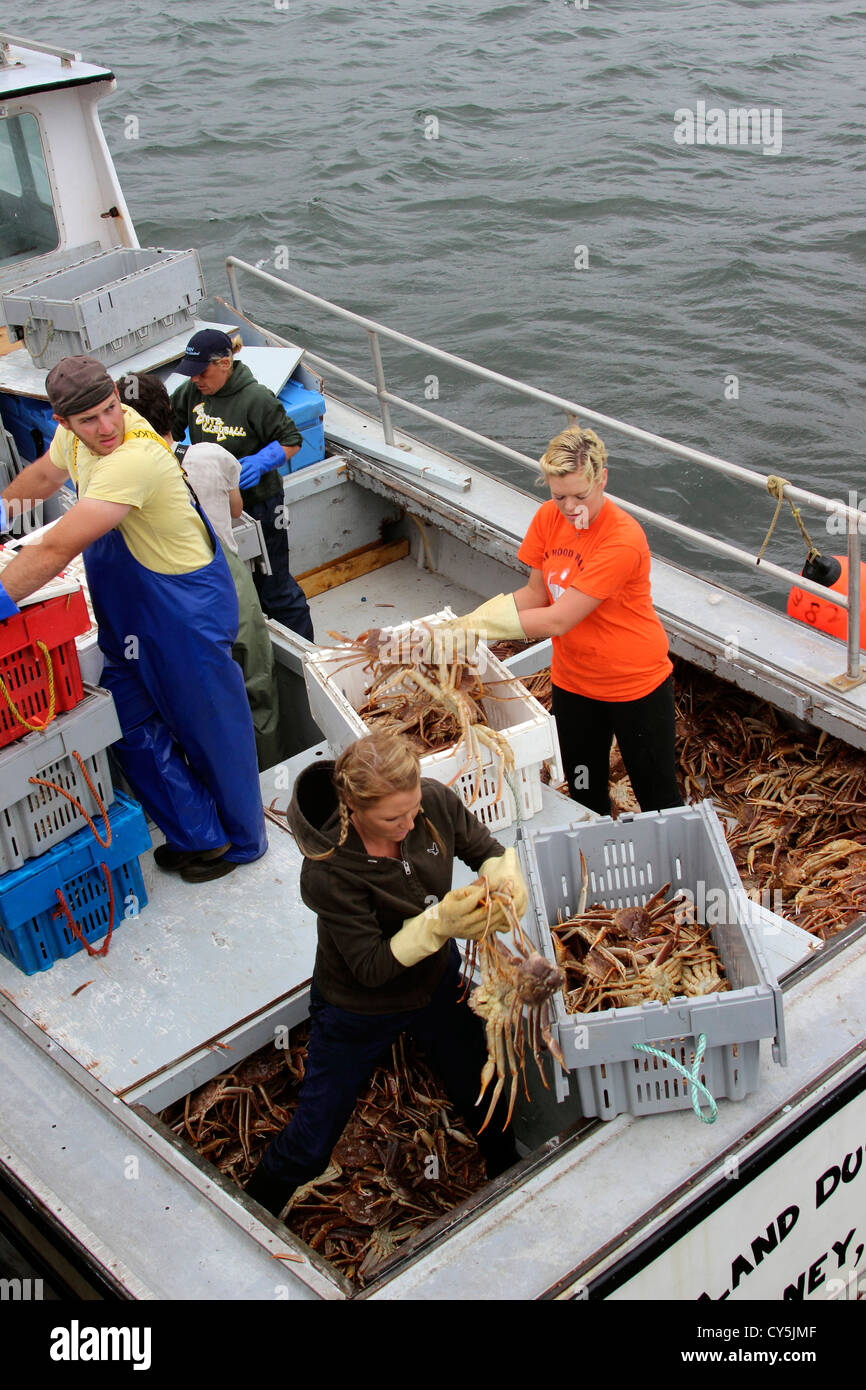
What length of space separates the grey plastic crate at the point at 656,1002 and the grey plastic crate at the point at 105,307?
424 centimetres

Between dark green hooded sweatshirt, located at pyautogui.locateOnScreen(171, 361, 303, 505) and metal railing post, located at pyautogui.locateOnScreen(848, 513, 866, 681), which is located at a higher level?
dark green hooded sweatshirt, located at pyautogui.locateOnScreen(171, 361, 303, 505)

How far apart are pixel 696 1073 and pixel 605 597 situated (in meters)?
1.65

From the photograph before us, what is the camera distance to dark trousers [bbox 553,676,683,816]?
4848 millimetres

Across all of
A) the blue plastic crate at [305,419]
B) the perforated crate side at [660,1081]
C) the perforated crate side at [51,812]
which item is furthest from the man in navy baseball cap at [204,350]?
the perforated crate side at [660,1081]

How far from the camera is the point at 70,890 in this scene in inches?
177

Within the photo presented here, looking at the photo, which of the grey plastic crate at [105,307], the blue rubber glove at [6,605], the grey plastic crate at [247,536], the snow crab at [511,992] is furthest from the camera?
the grey plastic crate at [105,307]

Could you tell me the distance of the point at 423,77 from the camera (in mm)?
19688

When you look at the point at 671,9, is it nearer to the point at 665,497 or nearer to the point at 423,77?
the point at 423,77

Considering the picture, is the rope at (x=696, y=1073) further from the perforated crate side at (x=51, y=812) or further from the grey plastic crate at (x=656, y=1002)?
the perforated crate side at (x=51, y=812)

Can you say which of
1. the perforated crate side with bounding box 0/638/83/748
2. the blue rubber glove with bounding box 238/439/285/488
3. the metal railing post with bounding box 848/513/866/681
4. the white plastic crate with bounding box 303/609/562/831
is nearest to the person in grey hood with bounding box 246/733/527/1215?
the white plastic crate with bounding box 303/609/562/831

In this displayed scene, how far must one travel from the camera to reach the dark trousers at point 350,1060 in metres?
3.72

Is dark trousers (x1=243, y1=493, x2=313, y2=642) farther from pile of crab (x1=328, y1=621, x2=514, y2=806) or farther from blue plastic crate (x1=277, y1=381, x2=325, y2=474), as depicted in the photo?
pile of crab (x1=328, y1=621, x2=514, y2=806)

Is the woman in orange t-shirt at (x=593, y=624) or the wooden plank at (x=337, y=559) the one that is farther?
the wooden plank at (x=337, y=559)
